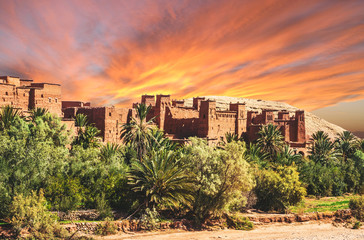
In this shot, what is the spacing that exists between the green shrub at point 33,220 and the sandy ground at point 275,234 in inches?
125

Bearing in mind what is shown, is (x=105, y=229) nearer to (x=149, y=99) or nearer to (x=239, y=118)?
(x=149, y=99)

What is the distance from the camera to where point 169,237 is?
18.4 m

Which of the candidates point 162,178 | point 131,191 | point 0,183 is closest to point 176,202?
point 162,178

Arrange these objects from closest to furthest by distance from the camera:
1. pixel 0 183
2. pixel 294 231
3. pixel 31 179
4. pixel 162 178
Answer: pixel 0 183 < pixel 31 179 < pixel 162 178 < pixel 294 231

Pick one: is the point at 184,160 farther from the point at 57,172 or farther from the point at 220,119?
the point at 220,119

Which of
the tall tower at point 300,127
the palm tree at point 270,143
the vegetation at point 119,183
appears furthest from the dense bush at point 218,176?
the tall tower at point 300,127

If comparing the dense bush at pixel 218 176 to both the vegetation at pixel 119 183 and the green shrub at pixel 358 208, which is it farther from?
the green shrub at pixel 358 208

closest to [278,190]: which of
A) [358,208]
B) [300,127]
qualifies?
[358,208]

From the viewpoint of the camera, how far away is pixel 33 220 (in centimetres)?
1579

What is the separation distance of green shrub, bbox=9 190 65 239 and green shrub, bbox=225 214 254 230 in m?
11.2

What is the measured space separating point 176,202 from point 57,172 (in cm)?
813

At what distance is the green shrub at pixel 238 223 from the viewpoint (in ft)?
70.0

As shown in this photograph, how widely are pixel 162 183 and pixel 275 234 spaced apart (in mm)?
8804

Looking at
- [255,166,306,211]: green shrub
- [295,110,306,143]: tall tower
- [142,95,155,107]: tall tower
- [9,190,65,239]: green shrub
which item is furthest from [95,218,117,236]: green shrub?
[295,110,306,143]: tall tower
